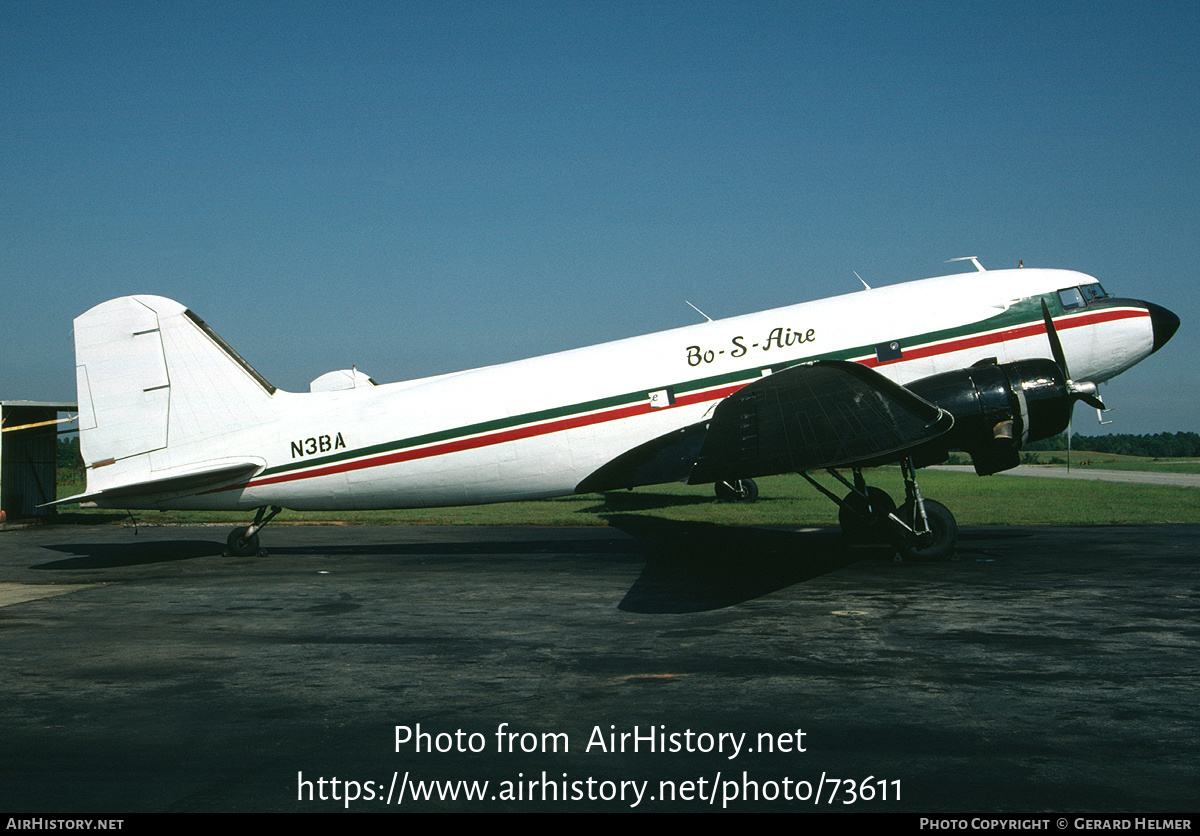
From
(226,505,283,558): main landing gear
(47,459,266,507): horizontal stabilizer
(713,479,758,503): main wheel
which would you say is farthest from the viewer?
(713,479,758,503): main wheel

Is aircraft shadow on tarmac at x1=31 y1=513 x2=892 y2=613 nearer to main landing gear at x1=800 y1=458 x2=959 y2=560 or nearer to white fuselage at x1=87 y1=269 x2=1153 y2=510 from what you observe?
main landing gear at x1=800 y1=458 x2=959 y2=560

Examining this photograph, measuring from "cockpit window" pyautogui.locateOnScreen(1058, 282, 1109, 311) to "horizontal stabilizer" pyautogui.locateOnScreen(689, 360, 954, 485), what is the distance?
19.8 ft

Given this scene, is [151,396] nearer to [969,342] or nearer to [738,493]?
[969,342]

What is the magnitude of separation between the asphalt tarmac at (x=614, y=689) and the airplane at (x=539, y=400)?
198cm

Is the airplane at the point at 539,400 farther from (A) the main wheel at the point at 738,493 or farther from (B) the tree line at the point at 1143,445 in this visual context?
(B) the tree line at the point at 1143,445

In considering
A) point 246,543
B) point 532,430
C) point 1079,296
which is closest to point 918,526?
point 1079,296

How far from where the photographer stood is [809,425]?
451 inches

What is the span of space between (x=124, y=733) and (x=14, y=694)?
2.03 m

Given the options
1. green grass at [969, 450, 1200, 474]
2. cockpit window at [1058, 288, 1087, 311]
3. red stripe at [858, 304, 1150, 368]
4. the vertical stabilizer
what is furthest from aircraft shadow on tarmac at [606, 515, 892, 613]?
green grass at [969, 450, 1200, 474]

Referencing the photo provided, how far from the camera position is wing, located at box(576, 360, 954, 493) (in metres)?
11.2

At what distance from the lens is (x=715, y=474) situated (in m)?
11.2

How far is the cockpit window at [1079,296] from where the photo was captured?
51.3 ft

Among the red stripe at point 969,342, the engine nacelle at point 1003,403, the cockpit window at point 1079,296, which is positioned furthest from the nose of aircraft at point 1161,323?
the engine nacelle at point 1003,403
